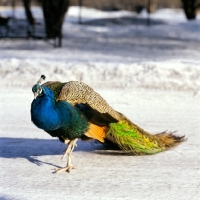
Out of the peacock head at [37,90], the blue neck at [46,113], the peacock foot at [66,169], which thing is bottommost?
the peacock foot at [66,169]

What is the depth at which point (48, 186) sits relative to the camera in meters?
6.29

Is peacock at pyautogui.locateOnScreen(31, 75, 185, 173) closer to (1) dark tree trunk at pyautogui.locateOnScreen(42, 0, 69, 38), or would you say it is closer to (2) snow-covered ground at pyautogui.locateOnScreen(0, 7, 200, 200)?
(2) snow-covered ground at pyautogui.locateOnScreen(0, 7, 200, 200)

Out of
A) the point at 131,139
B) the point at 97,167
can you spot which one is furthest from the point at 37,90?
the point at 131,139

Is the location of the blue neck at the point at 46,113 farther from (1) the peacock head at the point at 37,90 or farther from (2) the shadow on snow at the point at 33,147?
(2) the shadow on snow at the point at 33,147

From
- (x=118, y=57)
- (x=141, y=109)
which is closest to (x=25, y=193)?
(x=141, y=109)

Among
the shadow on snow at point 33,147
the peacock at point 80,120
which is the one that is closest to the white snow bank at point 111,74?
the shadow on snow at point 33,147

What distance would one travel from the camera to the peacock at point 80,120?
6.55m

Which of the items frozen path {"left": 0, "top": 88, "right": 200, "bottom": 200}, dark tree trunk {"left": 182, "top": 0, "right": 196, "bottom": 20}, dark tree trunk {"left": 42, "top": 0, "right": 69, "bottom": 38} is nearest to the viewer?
frozen path {"left": 0, "top": 88, "right": 200, "bottom": 200}

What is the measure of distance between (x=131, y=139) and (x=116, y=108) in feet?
11.0

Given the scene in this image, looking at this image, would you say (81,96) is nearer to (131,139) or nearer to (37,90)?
(37,90)

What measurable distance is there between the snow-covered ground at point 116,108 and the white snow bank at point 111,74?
0.02 m

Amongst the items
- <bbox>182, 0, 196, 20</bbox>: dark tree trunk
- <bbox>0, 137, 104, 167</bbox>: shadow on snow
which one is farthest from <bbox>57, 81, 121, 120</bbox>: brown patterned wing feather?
<bbox>182, 0, 196, 20</bbox>: dark tree trunk

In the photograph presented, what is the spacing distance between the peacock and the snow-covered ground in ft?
0.62

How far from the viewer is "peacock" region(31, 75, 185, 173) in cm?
655
